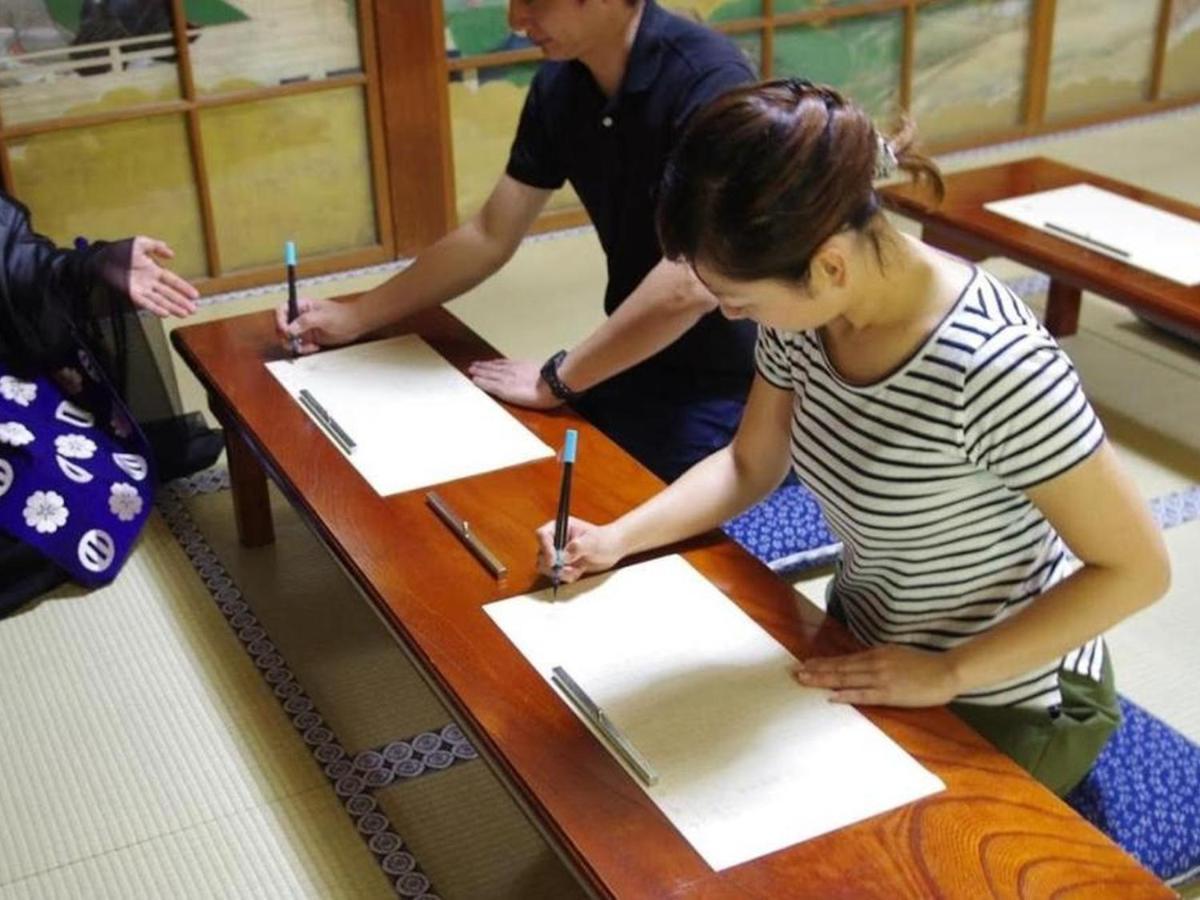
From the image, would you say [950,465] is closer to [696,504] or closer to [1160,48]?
[696,504]

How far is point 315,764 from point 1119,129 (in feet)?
12.9

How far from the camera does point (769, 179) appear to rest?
131 centimetres

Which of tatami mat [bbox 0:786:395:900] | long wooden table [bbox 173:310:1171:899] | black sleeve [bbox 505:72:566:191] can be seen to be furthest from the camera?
black sleeve [bbox 505:72:566:191]

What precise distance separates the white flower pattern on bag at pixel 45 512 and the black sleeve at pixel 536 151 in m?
0.95

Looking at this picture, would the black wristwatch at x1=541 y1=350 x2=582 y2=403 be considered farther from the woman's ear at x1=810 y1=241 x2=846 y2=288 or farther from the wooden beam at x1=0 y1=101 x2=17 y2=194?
the wooden beam at x1=0 y1=101 x2=17 y2=194

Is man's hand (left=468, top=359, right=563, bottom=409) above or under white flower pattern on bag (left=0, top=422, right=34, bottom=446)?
above

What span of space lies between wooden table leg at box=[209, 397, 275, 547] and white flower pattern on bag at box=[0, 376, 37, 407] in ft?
1.11

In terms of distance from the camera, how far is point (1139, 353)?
11.5 ft

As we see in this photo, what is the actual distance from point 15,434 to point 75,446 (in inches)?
5.0

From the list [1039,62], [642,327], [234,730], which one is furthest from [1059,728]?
[1039,62]

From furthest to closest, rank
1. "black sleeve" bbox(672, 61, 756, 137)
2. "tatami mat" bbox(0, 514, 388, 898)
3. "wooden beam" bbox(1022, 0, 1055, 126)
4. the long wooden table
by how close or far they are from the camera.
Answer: "wooden beam" bbox(1022, 0, 1055, 126), "black sleeve" bbox(672, 61, 756, 137), "tatami mat" bbox(0, 514, 388, 898), the long wooden table

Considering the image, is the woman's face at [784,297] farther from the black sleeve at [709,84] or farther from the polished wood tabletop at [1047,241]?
the polished wood tabletop at [1047,241]

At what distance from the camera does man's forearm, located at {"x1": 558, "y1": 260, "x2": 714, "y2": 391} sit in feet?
7.11

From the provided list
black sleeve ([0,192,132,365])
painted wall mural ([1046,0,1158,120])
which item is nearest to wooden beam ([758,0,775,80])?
painted wall mural ([1046,0,1158,120])
